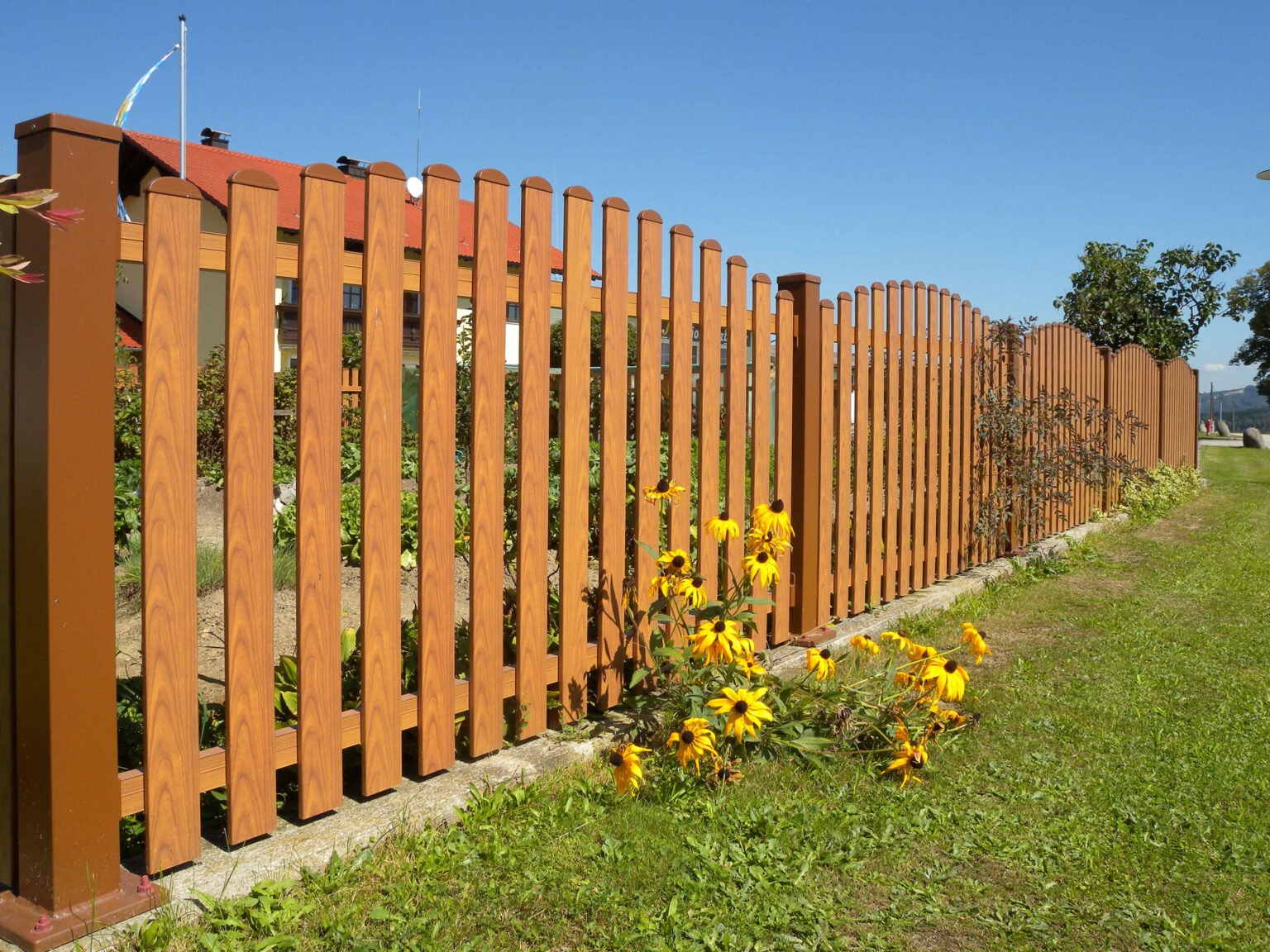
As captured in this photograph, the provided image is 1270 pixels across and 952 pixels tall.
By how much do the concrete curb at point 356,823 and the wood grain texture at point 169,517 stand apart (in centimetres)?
12

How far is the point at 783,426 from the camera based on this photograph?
16.4 ft

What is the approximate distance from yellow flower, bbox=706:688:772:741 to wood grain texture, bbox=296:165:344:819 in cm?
123

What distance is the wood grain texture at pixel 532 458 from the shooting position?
343cm

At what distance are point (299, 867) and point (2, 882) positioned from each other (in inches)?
27.0

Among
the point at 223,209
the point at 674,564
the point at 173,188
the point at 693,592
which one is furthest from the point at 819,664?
the point at 223,209

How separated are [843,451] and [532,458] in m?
2.47

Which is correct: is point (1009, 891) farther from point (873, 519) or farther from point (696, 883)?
point (873, 519)

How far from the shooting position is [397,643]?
3086 millimetres

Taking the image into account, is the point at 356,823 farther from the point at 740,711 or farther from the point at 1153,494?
the point at 1153,494

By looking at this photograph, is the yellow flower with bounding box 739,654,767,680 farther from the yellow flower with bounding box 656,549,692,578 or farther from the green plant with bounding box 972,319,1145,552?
the green plant with bounding box 972,319,1145,552

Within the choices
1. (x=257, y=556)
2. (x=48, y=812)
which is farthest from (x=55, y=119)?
(x=48, y=812)

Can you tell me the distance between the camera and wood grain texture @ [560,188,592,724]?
3627 mm

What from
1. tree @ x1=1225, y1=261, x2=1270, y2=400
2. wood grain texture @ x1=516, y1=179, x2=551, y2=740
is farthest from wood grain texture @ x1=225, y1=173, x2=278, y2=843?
tree @ x1=1225, y1=261, x2=1270, y2=400

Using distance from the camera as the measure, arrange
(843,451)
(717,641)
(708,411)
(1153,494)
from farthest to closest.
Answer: (1153,494) → (843,451) → (708,411) → (717,641)
